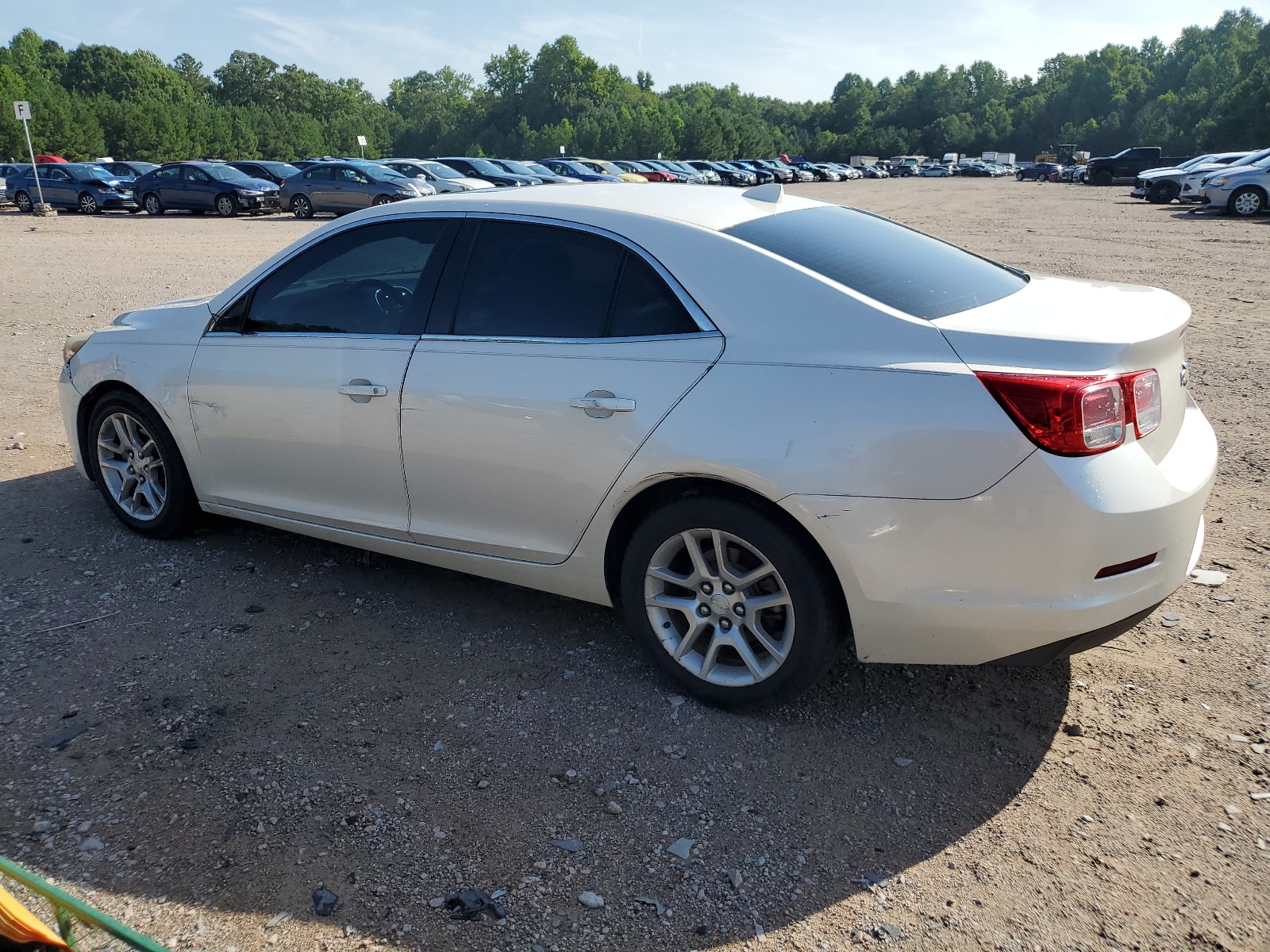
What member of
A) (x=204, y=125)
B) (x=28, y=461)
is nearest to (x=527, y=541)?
(x=28, y=461)

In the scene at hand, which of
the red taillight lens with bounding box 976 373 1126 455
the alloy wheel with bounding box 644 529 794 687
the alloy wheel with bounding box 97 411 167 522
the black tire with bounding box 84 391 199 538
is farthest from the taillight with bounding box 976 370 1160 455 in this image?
the alloy wheel with bounding box 97 411 167 522

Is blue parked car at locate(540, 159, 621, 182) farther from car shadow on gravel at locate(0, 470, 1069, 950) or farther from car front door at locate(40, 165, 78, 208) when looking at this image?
car shadow on gravel at locate(0, 470, 1069, 950)

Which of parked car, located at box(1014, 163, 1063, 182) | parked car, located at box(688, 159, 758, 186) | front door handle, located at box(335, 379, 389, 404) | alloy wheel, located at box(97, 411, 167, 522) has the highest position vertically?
front door handle, located at box(335, 379, 389, 404)

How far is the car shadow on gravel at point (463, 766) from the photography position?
256 centimetres

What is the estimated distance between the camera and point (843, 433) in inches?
111

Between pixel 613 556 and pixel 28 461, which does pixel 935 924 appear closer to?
pixel 613 556

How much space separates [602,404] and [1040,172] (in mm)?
83499

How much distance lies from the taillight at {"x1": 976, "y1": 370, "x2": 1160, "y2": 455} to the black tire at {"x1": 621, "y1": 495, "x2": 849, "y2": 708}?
722 mm

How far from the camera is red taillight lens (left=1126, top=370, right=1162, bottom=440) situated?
2.77m

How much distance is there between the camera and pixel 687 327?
3.18m

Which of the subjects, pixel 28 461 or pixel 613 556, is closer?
pixel 613 556

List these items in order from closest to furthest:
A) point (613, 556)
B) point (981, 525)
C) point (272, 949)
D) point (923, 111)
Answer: point (272, 949) → point (981, 525) → point (613, 556) → point (923, 111)

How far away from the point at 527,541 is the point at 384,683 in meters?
0.74

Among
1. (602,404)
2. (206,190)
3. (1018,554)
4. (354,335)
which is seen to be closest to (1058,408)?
(1018,554)
